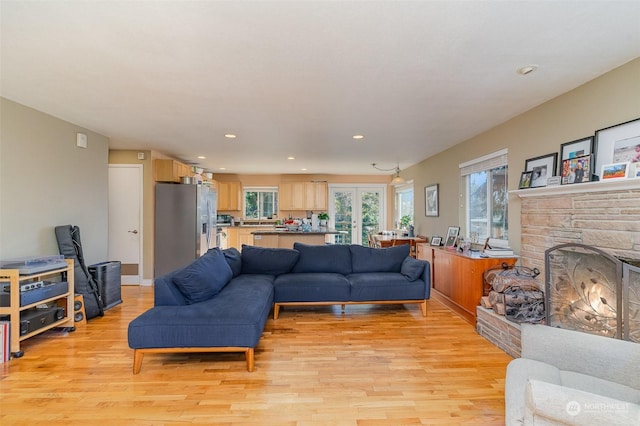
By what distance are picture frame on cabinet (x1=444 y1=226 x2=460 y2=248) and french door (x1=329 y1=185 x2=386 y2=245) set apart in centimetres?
385

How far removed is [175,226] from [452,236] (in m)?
4.67

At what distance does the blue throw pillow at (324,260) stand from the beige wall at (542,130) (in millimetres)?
2017

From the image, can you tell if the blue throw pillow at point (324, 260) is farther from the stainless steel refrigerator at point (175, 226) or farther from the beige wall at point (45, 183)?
the beige wall at point (45, 183)

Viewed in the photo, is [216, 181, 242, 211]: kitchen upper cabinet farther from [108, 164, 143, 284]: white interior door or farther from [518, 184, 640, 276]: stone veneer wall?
[518, 184, 640, 276]: stone veneer wall

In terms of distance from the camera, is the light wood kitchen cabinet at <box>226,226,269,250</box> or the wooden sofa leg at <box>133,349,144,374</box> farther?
the light wood kitchen cabinet at <box>226,226,269,250</box>

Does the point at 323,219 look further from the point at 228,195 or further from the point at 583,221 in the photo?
the point at 583,221

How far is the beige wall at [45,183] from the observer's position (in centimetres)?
322

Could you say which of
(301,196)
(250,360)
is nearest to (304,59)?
(250,360)

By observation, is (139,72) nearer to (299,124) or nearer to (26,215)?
(299,124)

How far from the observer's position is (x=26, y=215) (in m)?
3.40

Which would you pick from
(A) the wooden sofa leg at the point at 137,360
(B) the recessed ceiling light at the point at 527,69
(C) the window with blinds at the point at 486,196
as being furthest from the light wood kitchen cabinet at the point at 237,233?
(B) the recessed ceiling light at the point at 527,69

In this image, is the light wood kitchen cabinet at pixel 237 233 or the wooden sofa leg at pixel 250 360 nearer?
the wooden sofa leg at pixel 250 360

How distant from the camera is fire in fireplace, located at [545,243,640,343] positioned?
2.18 m

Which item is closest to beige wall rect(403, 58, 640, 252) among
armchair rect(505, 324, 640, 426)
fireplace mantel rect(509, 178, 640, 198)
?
fireplace mantel rect(509, 178, 640, 198)
